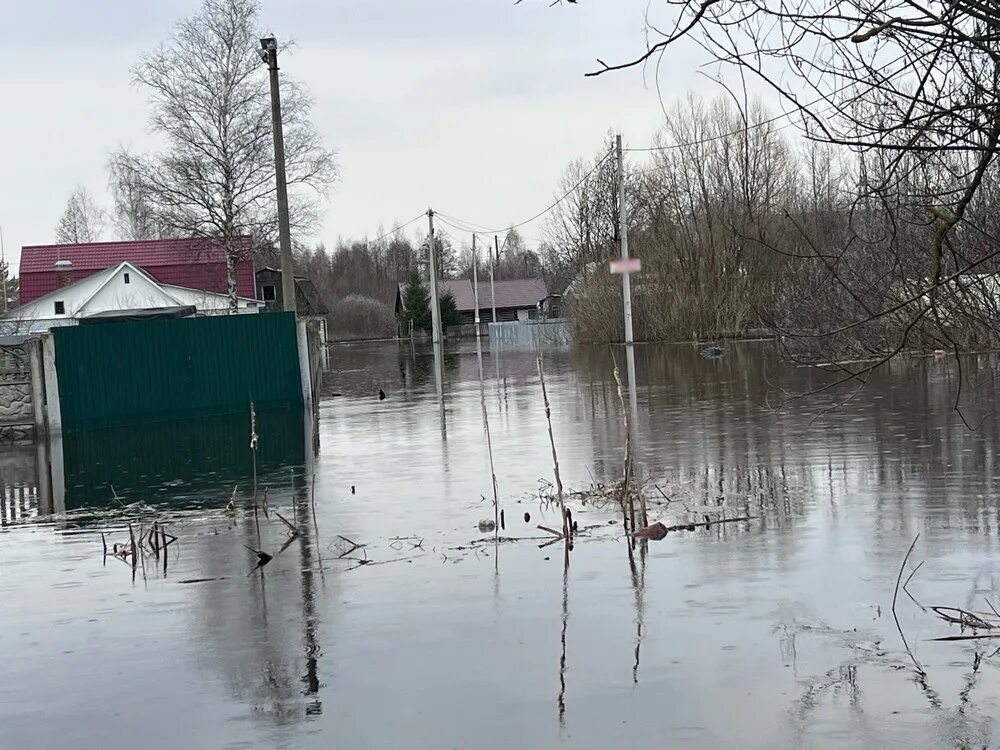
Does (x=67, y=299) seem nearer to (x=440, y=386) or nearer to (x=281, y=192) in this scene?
(x=440, y=386)

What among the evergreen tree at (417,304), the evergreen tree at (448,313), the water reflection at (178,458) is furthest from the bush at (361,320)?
the water reflection at (178,458)

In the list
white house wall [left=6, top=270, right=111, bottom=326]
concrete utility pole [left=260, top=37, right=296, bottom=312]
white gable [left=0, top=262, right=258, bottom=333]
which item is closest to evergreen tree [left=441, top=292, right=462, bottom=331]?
white gable [left=0, top=262, right=258, bottom=333]

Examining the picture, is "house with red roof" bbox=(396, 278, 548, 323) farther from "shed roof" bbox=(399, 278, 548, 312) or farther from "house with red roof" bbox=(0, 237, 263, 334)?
"house with red roof" bbox=(0, 237, 263, 334)

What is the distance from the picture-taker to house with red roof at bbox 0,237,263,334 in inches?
2338

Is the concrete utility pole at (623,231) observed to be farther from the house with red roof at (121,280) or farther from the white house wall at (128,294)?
the white house wall at (128,294)

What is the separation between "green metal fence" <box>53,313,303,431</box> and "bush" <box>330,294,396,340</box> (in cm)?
7974

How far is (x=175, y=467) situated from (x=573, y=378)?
15317 millimetres

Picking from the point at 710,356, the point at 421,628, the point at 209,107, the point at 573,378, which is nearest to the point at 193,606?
the point at 421,628

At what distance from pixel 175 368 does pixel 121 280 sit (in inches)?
1553

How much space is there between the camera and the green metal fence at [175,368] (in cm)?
2120

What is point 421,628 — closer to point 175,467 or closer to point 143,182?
point 175,467

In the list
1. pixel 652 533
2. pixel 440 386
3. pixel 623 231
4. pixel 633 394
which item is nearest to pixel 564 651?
pixel 652 533

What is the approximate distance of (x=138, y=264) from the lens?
62000 mm

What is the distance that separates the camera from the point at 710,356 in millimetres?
36906
